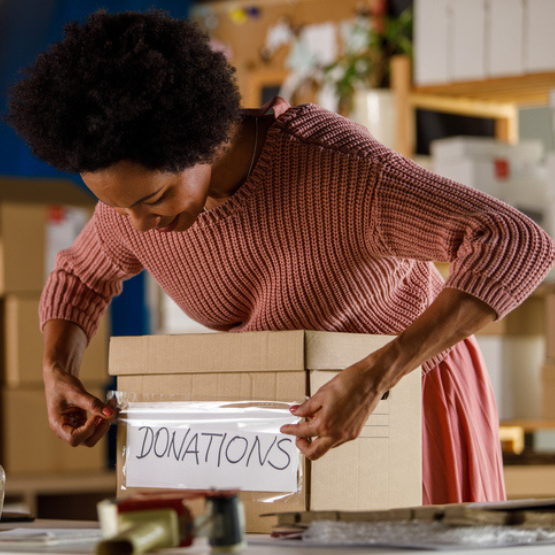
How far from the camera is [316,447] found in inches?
33.9

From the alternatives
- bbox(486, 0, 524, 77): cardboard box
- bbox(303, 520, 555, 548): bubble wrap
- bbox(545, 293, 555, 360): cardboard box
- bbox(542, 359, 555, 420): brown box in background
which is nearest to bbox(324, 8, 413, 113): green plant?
bbox(486, 0, 524, 77): cardboard box

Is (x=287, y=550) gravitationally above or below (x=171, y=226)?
below

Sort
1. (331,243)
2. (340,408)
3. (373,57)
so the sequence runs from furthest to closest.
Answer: (373,57) < (331,243) < (340,408)

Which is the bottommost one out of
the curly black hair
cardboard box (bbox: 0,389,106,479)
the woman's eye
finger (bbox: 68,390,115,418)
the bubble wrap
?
cardboard box (bbox: 0,389,106,479)

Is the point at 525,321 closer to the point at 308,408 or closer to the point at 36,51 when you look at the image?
the point at 308,408

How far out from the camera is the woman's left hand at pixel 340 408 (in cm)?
85

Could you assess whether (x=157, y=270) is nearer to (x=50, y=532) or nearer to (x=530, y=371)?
(x=50, y=532)

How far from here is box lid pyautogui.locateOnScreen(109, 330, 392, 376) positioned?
2.93 ft

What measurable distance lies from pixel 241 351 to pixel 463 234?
251 millimetres

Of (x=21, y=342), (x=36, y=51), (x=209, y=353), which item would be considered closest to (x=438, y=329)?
(x=209, y=353)

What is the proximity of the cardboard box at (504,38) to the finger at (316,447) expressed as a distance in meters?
1.79

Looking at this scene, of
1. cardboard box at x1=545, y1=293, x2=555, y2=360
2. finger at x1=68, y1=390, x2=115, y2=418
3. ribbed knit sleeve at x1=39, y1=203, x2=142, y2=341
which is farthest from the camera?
cardboard box at x1=545, y1=293, x2=555, y2=360

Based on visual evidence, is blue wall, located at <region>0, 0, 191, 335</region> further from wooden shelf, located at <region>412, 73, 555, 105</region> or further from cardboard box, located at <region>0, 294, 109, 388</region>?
wooden shelf, located at <region>412, 73, 555, 105</region>

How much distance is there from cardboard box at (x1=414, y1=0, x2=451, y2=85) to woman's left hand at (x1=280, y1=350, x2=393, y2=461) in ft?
5.90
